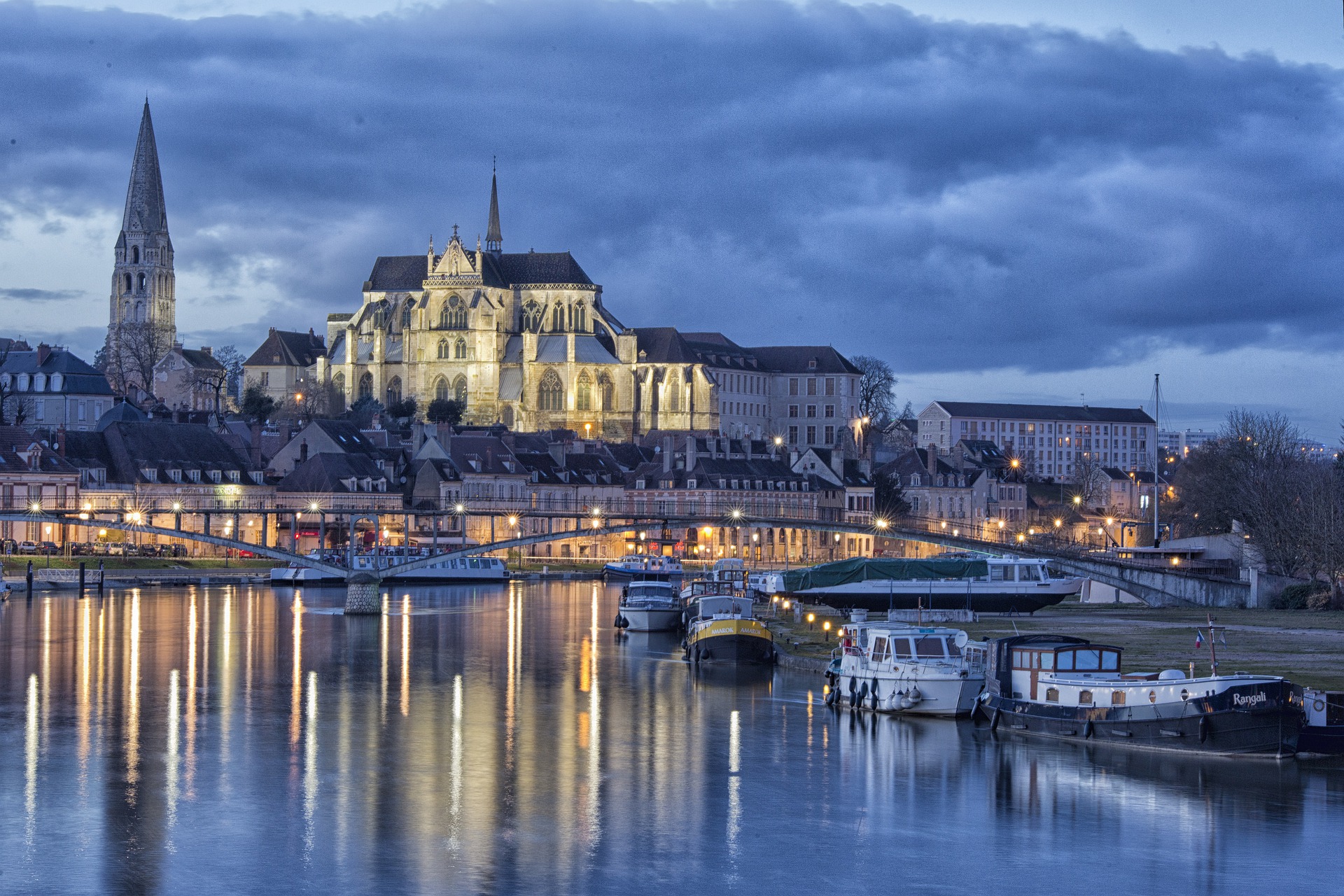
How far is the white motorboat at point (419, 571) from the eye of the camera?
355ft

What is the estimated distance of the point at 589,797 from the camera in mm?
37906

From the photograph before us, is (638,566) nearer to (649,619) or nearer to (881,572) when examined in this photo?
(881,572)

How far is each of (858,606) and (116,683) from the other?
116 ft

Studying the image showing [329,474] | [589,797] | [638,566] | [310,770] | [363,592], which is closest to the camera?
[589,797]

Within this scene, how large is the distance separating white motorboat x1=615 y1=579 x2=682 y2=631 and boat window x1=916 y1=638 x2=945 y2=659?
29156 millimetres

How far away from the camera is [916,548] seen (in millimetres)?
135500

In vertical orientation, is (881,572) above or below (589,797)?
above

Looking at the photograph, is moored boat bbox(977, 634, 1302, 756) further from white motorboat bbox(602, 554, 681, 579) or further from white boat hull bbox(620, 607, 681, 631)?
white motorboat bbox(602, 554, 681, 579)

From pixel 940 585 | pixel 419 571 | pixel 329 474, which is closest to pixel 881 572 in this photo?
pixel 940 585

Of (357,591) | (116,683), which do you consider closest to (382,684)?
(116,683)

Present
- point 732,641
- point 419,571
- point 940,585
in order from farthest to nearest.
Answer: point 419,571
point 940,585
point 732,641

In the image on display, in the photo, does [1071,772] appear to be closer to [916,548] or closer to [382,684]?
[382,684]

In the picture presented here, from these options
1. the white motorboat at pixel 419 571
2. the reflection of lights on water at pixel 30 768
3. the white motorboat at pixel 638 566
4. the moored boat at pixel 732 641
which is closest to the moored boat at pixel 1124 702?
the moored boat at pixel 732 641

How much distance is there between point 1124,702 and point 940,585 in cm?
3752
